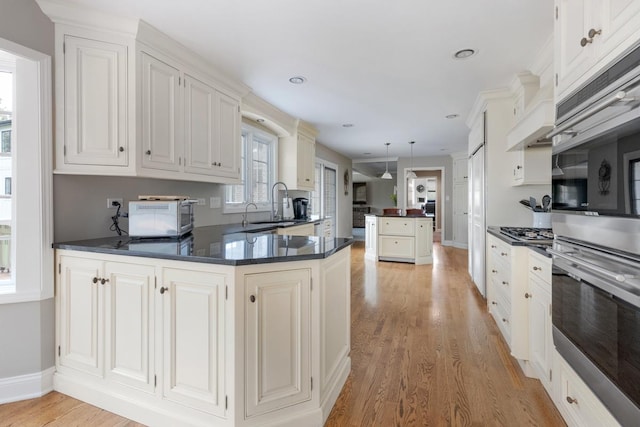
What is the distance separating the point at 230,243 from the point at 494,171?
9.98 ft

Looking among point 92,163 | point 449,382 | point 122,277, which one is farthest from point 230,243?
point 449,382

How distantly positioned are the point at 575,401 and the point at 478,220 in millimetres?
2910

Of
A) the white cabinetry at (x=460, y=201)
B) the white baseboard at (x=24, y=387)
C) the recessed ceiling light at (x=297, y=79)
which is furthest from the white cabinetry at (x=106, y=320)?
the white cabinetry at (x=460, y=201)

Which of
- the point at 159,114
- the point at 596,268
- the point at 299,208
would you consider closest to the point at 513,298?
the point at 596,268

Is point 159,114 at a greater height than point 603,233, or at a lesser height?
greater

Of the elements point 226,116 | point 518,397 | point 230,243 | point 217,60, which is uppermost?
point 217,60

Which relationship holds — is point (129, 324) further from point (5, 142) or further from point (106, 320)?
point (5, 142)

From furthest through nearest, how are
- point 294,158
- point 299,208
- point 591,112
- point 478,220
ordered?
1. point 299,208
2. point 294,158
3. point 478,220
4. point 591,112

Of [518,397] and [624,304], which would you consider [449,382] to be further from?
[624,304]

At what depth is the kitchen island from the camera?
147 centimetres

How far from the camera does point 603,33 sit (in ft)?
3.87

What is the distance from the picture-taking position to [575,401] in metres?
1.41

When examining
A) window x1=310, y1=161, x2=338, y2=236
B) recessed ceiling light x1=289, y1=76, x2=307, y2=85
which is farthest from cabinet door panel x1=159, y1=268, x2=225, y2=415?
window x1=310, y1=161, x2=338, y2=236

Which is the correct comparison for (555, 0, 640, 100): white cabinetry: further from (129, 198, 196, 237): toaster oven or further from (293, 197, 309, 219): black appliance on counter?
(293, 197, 309, 219): black appliance on counter
